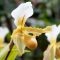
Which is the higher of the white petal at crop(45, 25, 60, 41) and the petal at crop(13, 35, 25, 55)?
the white petal at crop(45, 25, 60, 41)

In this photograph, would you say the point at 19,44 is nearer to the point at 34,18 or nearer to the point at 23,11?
the point at 23,11

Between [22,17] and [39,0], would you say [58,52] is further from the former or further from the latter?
[39,0]

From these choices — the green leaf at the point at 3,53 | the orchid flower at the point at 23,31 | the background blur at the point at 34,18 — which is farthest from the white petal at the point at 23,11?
the background blur at the point at 34,18

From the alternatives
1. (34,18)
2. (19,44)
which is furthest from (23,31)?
(34,18)

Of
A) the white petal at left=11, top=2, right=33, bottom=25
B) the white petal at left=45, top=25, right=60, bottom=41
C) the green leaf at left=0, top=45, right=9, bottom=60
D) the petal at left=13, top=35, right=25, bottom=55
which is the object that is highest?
the white petal at left=11, top=2, right=33, bottom=25

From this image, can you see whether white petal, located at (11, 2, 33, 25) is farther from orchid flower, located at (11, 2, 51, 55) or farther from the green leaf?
the green leaf

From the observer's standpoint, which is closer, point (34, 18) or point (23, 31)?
point (23, 31)

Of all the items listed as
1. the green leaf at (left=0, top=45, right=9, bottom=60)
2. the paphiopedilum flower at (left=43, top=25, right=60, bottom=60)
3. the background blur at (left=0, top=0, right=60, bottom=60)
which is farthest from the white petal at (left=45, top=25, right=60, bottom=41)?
the background blur at (left=0, top=0, right=60, bottom=60)

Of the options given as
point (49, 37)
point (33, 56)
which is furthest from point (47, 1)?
point (49, 37)

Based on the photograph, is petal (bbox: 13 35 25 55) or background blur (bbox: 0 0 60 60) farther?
background blur (bbox: 0 0 60 60)
